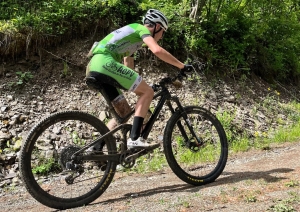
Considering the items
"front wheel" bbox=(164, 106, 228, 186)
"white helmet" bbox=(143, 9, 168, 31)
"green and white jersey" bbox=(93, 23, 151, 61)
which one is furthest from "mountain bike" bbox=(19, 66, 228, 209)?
"white helmet" bbox=(143, 9, 168, 31)

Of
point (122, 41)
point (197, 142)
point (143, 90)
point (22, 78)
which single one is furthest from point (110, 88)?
point (22, 78)

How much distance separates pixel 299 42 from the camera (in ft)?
35.4

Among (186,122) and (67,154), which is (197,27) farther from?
(67,154)

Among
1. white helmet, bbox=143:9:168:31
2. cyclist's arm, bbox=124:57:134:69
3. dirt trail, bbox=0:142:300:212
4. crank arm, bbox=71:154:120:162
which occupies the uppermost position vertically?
white helmet, bbox=143:9:168:31

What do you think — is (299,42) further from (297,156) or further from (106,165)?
(106,165)

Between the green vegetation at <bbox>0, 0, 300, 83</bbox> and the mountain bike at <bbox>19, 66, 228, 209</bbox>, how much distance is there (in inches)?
150

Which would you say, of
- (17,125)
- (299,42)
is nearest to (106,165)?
(17,125)

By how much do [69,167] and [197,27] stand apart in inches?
242

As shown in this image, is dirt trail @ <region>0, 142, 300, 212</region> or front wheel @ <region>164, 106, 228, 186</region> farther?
front wheel @ <region>164, 106, 228, 186</region>

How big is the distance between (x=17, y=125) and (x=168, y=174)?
10.1ft

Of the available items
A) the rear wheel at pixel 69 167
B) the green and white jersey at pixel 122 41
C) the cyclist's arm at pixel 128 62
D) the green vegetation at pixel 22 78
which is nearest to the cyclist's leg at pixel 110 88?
the green and white jersey at pixel 122 41

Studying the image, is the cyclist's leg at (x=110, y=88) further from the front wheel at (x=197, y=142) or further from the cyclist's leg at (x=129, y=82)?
the front wheel at (x=197, y=142)

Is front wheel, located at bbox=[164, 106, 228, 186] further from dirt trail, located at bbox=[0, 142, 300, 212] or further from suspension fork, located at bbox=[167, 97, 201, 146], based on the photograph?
dirt trail, located at bbox=[0, 142, 300, 212]

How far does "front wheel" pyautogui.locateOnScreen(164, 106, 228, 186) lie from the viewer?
4418 mm
